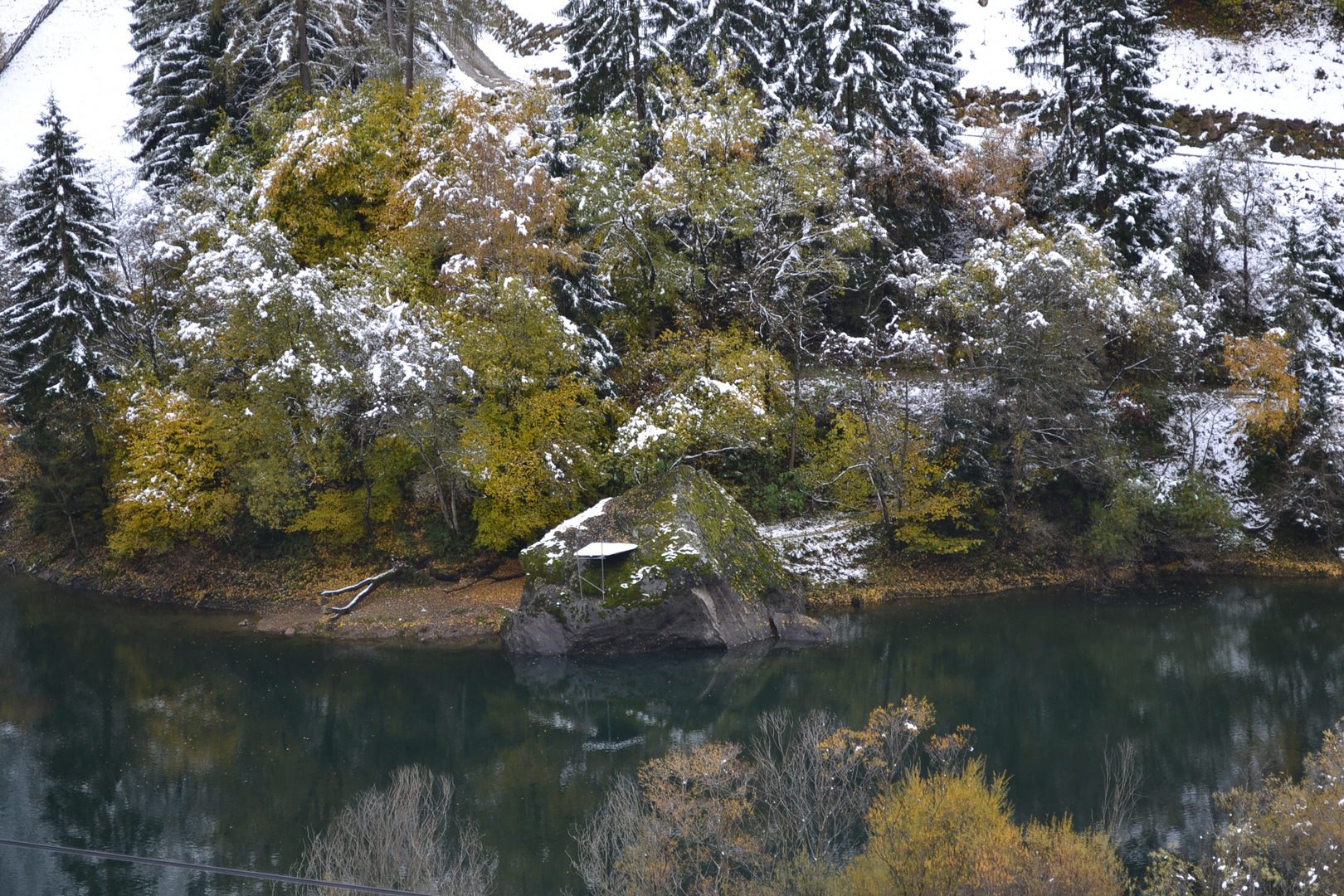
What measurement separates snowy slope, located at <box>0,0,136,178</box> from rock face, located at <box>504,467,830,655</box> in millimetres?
32590

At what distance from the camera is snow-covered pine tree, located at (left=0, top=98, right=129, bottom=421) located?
27.4m

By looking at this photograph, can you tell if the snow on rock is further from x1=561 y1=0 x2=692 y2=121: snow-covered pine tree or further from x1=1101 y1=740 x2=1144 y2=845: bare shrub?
x1=561 y1=0 x2=692 y2=121: snow-covered pine tree

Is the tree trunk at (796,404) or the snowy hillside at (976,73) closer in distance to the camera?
the tree trunk at (796,404)

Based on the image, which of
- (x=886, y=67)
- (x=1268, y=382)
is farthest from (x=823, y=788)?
(x=886, y=67)

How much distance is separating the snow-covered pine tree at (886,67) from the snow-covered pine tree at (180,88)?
859 inches

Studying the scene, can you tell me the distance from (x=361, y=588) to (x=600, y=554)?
8162mm

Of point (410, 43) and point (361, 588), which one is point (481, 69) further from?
point (361, 588)

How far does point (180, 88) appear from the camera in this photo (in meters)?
34.8

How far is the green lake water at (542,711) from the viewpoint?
51.5ft

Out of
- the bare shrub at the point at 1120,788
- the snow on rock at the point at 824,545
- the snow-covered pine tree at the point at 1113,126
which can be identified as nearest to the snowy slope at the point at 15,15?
the snow on rock at the point at 824,545

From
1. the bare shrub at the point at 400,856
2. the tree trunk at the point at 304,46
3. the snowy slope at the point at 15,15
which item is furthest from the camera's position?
the snowy slope at the point at 15,15

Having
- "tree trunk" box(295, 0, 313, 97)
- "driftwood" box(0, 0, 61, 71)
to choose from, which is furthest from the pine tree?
"driftwood" box(0, 0, 61, 71)

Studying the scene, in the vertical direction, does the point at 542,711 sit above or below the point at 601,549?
below

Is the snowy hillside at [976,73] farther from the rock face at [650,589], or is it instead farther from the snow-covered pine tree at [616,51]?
the rock face at [650,589]
